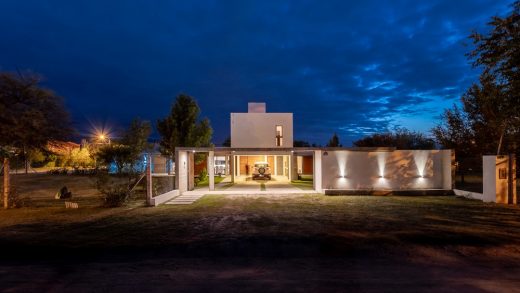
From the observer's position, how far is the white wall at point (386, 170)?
18.1 m

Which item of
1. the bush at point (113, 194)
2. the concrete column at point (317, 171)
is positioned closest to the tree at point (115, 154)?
the bush at point (113, 194)

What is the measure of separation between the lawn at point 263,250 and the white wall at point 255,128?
12.3m

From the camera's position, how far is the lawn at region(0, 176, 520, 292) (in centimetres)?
509

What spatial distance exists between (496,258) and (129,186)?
518 inches

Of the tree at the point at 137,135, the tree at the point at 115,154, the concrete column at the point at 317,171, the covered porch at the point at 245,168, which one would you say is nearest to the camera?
the concrete column at the point at 317,171

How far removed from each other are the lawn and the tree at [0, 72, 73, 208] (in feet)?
9.03

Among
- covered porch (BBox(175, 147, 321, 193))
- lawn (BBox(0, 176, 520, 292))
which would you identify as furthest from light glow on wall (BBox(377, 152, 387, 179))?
lawn (BBox(0, 176, 520, 292))

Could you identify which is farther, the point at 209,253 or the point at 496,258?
the point at 209,253

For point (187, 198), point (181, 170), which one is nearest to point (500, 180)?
point (187, 198)

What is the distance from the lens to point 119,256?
660 cm

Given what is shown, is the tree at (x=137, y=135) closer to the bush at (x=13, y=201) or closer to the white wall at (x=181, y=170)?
the white wall at (x=181, y=170)

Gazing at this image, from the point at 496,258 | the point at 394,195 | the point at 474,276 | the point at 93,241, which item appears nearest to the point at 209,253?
the point at 93,241

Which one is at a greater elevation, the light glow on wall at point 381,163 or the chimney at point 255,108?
the chimney at point 255,108

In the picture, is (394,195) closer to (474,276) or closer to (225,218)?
(225,218)
